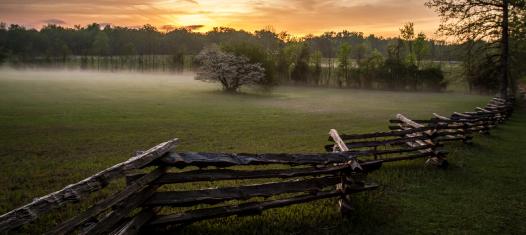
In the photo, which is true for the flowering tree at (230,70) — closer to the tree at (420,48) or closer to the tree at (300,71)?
the tree at (300,71)

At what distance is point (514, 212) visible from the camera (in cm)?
822

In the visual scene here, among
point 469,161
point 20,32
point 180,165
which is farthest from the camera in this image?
point 20,32

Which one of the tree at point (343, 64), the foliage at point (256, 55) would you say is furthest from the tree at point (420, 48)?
the foliage at point (256, 55)

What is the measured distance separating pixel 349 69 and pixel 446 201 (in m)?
71.9

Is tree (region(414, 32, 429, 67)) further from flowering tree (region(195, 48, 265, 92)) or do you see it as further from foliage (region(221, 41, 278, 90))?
flowering tree (region(195, 48, 265, 92))

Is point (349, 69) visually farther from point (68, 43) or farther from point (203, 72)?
point (68, 43)

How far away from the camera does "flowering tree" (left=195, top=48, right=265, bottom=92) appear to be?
50.1 meters

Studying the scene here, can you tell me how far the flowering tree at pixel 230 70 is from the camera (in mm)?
50062

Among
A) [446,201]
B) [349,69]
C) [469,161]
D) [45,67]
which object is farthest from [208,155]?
[45,67]

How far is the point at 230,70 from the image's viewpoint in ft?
164

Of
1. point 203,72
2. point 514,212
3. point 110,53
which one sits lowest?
point 514,212

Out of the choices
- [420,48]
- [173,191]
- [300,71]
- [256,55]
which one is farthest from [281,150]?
[420,48]

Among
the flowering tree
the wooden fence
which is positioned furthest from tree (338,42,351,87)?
the wooden fence

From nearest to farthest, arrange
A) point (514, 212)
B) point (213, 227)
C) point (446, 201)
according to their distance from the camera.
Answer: point (213, 227) < point (514, 212) < point (446, 201)
